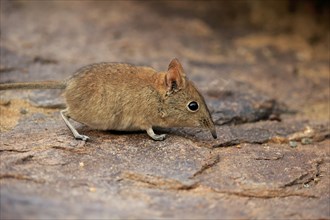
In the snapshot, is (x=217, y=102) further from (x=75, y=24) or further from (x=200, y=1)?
(x=200, y=1)

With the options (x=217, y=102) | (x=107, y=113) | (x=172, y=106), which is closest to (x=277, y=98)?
(x=217, y=102)

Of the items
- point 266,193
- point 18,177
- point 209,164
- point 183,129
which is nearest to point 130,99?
point 183,129

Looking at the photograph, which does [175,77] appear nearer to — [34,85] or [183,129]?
[183,129]

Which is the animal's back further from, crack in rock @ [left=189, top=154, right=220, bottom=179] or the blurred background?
the blurred background

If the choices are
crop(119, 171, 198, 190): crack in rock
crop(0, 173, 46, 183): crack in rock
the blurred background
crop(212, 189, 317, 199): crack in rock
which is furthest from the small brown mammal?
the blurred background

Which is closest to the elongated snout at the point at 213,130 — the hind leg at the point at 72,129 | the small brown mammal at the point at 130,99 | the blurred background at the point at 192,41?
the small brown mammal at the point at 130,99

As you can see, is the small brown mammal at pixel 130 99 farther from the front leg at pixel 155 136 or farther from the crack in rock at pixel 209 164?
the crack in rock at pixel 209 164

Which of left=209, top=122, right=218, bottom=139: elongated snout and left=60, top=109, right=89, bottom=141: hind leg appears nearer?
left=60, top=109, right=89, bottom=141: hind leg
